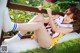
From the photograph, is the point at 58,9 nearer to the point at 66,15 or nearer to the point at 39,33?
the point at 66,15

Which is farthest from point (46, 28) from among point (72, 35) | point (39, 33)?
point (72, 35)

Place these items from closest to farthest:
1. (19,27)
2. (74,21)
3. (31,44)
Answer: (19,27), (31,44), (74,21)

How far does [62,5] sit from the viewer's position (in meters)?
5.70

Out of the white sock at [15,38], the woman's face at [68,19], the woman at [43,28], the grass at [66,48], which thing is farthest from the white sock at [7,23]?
the woman's face at [68,19]

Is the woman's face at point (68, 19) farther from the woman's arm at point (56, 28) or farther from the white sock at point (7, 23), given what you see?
the white sock at point (7, 23)

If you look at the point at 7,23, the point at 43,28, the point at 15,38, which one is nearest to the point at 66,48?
the point at 43,28

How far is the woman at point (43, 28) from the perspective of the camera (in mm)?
5137

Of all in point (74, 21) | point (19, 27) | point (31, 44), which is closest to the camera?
point (19, 27)

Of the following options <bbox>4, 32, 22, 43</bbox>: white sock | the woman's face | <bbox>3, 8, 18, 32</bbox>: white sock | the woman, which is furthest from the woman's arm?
<bbox>3, 8, 18, 32</bbox>: white sock

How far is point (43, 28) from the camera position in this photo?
5320 mm

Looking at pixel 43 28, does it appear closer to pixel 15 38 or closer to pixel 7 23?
pixel 15 38

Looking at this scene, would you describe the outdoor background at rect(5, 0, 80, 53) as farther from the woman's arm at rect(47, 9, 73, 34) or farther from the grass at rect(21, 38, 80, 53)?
the woman's arm at rect(47, 9, 73, 34)

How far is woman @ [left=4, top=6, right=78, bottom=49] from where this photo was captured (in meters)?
5.14

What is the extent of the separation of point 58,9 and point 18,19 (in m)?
→ 0.80
